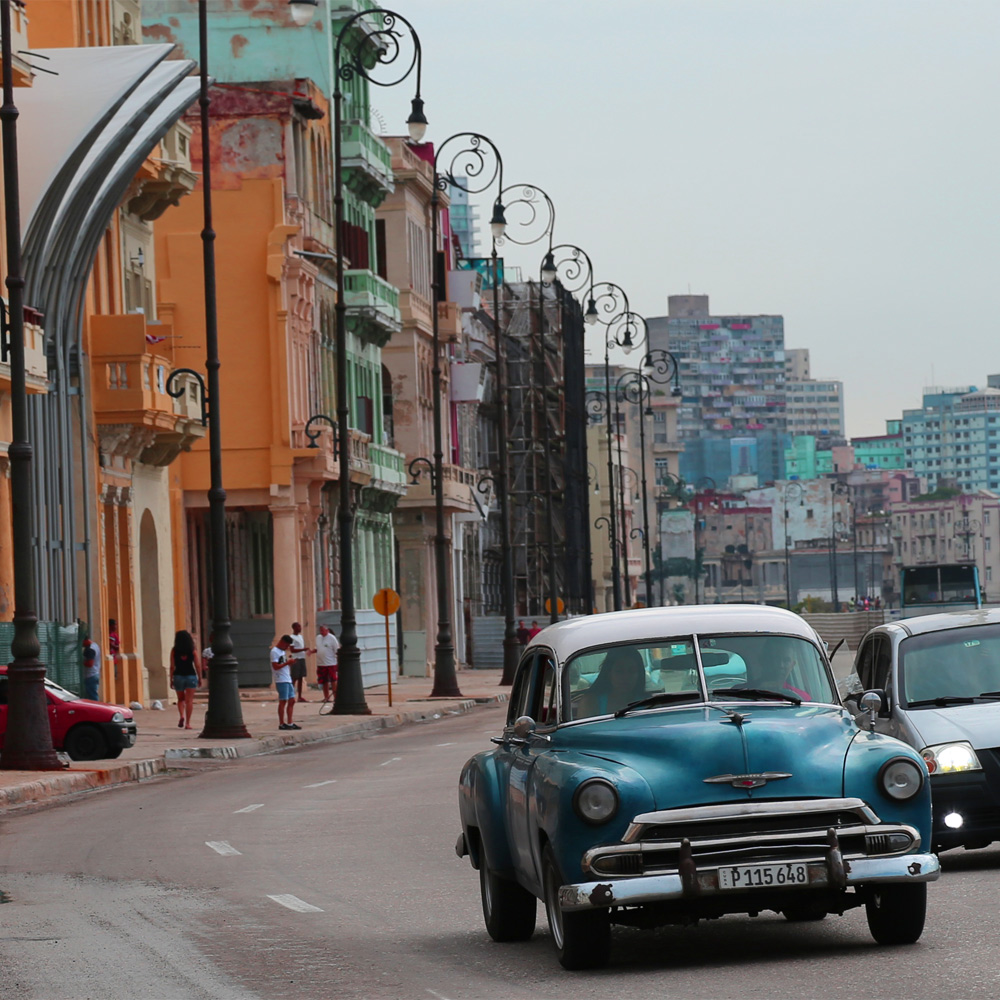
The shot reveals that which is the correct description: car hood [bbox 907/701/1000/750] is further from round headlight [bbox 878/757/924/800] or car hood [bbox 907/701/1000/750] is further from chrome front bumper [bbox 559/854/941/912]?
chrome front bumper [bbox 559/854/941/912]

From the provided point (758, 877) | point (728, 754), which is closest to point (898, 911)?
point (758, 877)

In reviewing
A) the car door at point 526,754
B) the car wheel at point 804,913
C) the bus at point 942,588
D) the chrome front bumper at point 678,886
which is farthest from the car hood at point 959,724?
the bus at point 942,588

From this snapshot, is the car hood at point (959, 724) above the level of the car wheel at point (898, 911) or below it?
above

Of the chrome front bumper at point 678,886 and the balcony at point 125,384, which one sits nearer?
the chrome front bumper at point 678,886

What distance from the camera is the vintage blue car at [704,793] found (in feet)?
32.3

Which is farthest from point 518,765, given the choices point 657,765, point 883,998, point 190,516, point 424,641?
point 424,641

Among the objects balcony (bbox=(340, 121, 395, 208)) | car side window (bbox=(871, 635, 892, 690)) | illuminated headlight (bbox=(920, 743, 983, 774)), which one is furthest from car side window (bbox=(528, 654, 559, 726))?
balcony (bbox=(340, 121, 395, 208))

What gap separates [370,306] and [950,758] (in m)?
52.3

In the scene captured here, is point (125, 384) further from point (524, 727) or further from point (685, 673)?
point (685, 673)

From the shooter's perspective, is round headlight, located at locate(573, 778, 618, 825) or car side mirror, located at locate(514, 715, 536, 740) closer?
round headlight, located at locate(573, 778, 618, 825)

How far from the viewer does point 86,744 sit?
31.1 meters

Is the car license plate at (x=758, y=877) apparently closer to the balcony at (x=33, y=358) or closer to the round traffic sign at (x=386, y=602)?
the balcony at (x=33, y=358)

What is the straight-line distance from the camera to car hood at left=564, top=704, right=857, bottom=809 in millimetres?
9984

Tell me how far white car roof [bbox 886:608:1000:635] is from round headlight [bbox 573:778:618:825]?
573 centimetres
